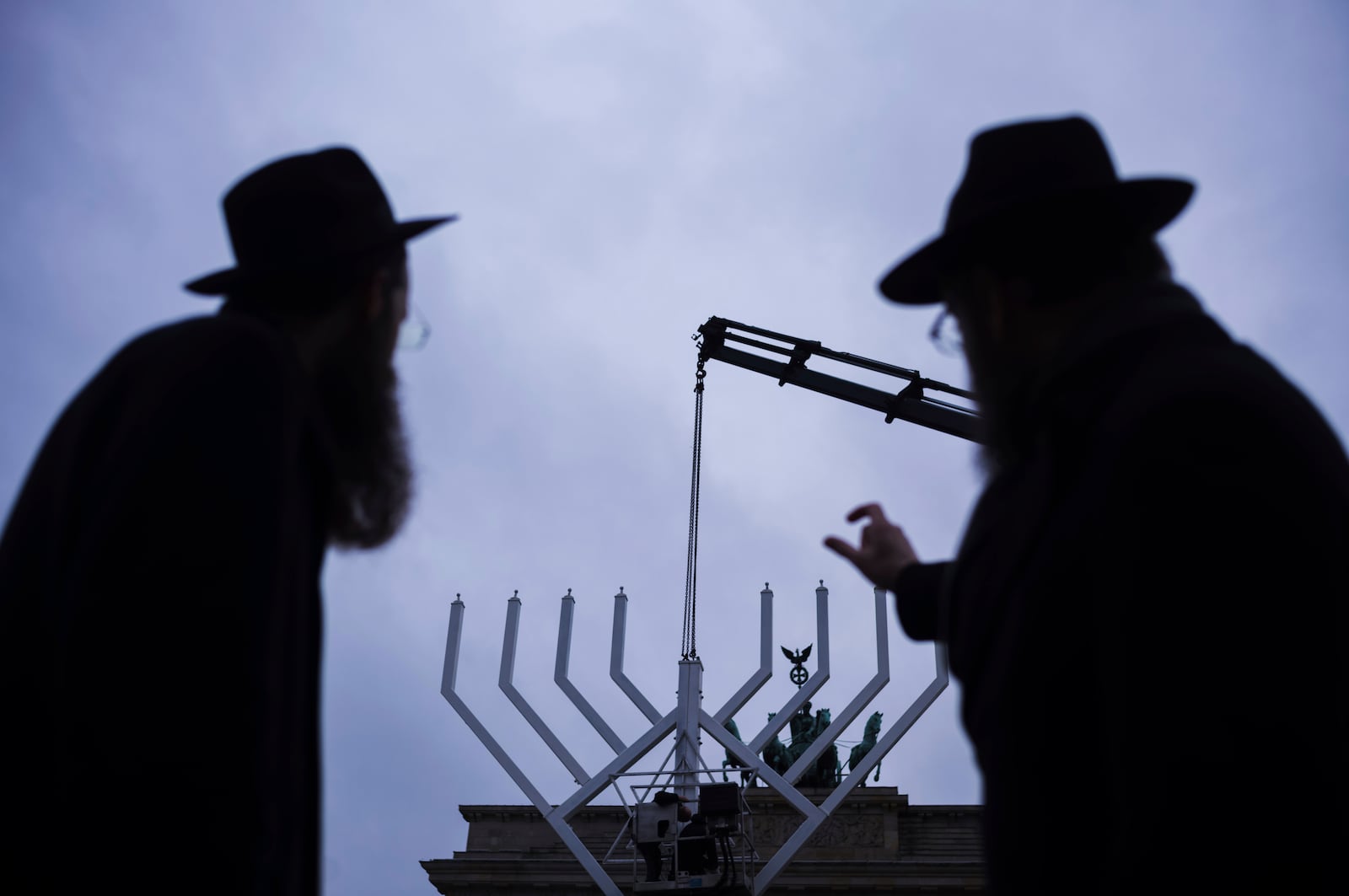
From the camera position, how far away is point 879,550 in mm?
2057

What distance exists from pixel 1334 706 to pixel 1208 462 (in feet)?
0.78

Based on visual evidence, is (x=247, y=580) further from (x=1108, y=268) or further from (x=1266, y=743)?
(x=1108, y=268)

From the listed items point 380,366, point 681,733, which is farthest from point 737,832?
point 380,366

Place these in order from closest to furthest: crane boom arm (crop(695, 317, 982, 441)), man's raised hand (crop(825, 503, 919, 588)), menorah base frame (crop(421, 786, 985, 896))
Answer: man's raised hand (crop(825, 503, 919, 588)) → crane boom arm (crop(695, 317, 982, 441)) → menorah base frame (crop(421, 786, 985, 896))

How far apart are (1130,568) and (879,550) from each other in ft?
3.36

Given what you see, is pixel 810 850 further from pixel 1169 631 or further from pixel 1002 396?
pixel 1169 631

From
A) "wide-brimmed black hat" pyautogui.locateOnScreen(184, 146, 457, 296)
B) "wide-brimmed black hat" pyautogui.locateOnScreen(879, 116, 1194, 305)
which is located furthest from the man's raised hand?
"wide-brimmed black hat" pyautogui.locateOnScreen(184, 146, 457, 296)

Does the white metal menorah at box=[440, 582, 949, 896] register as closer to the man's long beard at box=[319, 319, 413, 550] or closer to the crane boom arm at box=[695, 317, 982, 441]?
the crane boom arm at box=[695, 317, 982, 441]

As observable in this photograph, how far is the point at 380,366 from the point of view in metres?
1.65

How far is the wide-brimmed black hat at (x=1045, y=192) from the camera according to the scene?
1447 mm

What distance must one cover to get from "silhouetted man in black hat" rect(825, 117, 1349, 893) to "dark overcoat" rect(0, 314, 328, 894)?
82cm

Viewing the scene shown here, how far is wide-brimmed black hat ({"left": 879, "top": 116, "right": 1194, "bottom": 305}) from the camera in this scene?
1447 millimetres

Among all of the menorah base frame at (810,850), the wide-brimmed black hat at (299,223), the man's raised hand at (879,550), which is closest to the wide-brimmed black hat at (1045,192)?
the man's raised hand at (879,550)

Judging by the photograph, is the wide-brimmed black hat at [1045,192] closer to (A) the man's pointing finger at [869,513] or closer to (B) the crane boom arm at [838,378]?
(A) the man's pointing finger at [869,513]
